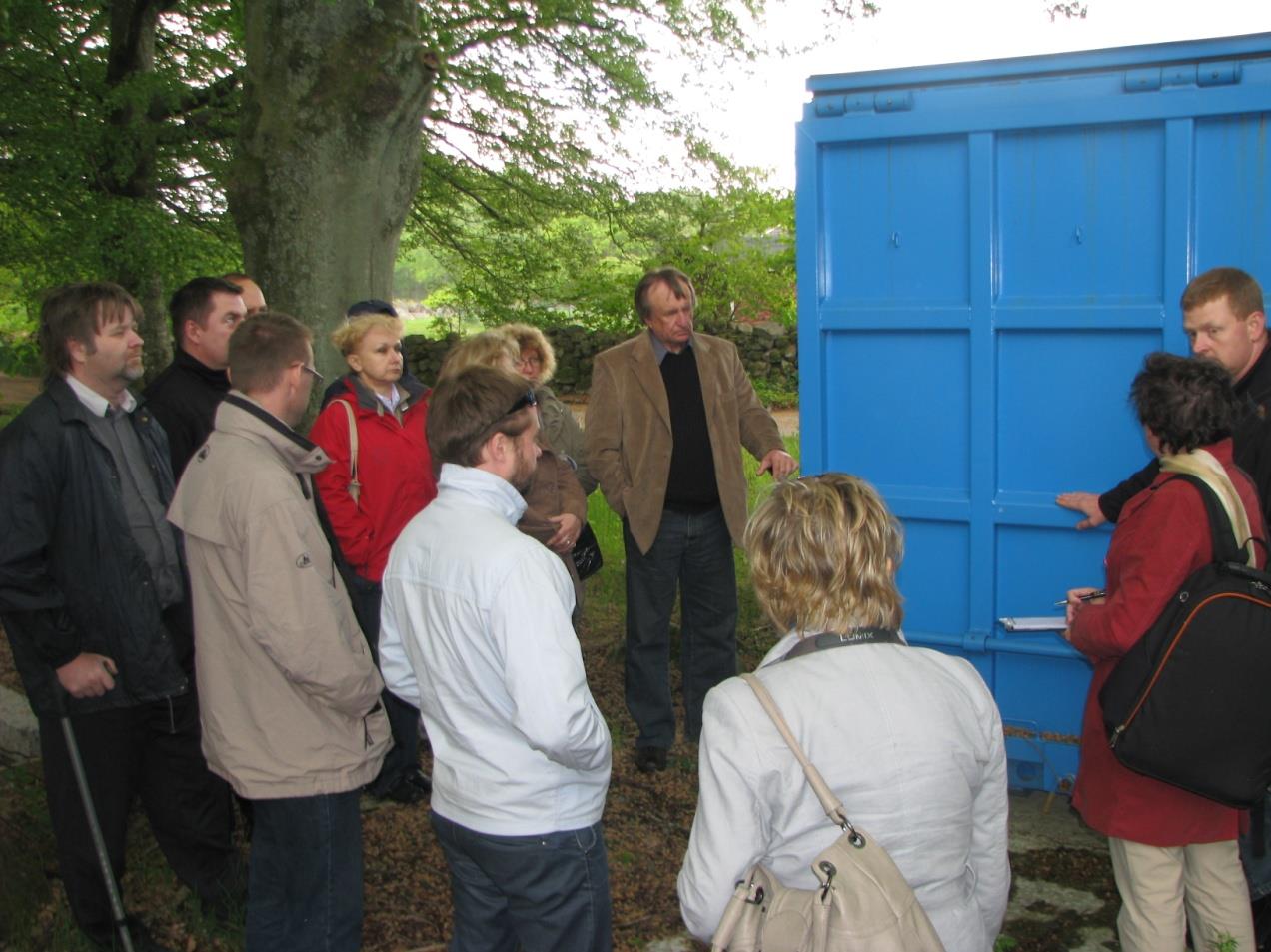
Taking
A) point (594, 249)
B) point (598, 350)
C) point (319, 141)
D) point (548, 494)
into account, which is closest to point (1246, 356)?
point (548, 494)

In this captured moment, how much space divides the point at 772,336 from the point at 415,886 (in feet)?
62.3

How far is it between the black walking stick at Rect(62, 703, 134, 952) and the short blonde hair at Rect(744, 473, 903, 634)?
225 cm

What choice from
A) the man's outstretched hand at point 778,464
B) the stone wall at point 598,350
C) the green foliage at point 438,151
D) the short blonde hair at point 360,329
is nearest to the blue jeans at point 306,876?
the short blonde hair at point 360,329

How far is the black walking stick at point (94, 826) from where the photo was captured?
129 inches

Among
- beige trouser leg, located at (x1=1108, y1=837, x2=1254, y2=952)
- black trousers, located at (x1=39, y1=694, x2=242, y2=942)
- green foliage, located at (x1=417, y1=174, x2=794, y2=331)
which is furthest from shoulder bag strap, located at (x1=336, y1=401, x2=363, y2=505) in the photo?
green foliage, located at (x1=417, y1=174, x2=794, y2=331)

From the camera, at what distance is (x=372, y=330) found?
416 cm

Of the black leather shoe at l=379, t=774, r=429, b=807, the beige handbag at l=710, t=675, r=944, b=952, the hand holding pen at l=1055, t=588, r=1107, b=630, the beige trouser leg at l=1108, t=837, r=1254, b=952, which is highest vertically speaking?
the hand holding pen at l=1055, t=588, r=1107, b=630

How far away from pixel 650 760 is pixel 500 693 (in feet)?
8.43

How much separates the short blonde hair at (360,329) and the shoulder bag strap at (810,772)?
106 inches

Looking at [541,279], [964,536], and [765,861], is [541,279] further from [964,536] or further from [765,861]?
[765,861]

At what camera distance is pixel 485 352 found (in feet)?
13.3

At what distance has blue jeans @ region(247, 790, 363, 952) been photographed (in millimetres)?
2910

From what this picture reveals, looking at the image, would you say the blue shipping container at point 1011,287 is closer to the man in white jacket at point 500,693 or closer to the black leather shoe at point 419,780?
the man in white jacket at point 500,693

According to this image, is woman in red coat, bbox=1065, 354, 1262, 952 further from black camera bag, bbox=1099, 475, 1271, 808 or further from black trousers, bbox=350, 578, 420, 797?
black trousers, bbox=350, 578, 420, 797
